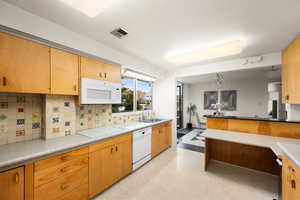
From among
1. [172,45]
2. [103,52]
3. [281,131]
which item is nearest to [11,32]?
[103,52]

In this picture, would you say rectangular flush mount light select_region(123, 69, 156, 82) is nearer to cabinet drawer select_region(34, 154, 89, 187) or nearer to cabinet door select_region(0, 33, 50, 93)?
cabinet door select_region(0, 33, 50, 93)

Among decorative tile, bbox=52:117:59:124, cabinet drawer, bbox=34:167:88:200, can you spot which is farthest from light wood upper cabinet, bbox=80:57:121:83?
cabinet drawer, bbox=34:167:88:200

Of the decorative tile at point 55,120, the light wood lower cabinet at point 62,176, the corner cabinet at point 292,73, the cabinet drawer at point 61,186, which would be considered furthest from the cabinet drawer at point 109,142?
the corner cabinet at point 292,73

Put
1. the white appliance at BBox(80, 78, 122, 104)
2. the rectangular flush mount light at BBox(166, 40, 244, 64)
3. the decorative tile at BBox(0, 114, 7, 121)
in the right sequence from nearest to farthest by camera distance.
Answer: the decorative tile at BBox(0, 114, 7, 121) < the white appliance at BBox(80, 78, 122, 104) < the rectangular flush mount light at BBox(166, 40, 244, 64)

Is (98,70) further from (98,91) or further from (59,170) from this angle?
(59,170)

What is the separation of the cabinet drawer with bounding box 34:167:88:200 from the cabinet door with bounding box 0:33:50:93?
102 cm

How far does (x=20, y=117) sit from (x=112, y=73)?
1.35 metres

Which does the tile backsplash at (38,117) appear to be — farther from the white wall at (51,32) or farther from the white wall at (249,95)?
the white wall at (249,95)

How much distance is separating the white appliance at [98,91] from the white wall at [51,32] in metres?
0.50

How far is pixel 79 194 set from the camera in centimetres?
152

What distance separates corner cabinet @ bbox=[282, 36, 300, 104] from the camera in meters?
1.77

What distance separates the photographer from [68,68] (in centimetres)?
166

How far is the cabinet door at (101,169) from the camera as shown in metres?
1.65

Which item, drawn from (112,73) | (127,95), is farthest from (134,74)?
(112,73)
